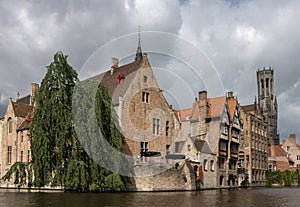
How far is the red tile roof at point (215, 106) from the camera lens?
171 ft

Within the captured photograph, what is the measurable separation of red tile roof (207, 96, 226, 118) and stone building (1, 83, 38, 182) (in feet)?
79.1

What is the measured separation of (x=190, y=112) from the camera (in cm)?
5716

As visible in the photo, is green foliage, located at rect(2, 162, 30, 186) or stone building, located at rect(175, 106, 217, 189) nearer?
green foliage, located at rect(2, 162, 30, 186)

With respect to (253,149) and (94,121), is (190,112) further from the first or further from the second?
(94,121)

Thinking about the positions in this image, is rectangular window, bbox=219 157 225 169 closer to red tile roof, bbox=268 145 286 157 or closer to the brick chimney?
the brick chimney

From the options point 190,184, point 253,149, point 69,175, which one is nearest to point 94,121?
point 69,175

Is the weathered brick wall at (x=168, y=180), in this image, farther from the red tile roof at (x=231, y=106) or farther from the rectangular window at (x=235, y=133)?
the red tile roof at (x=231, y=106)

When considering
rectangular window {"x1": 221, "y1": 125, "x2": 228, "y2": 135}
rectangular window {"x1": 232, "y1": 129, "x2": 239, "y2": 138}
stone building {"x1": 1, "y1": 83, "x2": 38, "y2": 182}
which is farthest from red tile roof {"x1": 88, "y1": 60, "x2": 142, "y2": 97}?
rectangular window {"x1": 232, "y1": 129, "x2": 239, "y2": 138}

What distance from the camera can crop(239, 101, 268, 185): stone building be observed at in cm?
6362

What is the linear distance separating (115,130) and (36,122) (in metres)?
6.64

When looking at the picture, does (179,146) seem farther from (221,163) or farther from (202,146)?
(221,163)

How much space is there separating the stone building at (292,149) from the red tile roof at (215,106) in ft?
134

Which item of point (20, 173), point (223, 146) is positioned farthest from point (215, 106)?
point (20, 173)

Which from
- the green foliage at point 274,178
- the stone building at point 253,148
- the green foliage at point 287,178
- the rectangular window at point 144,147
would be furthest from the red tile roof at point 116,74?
the green foliage at point 287,178
